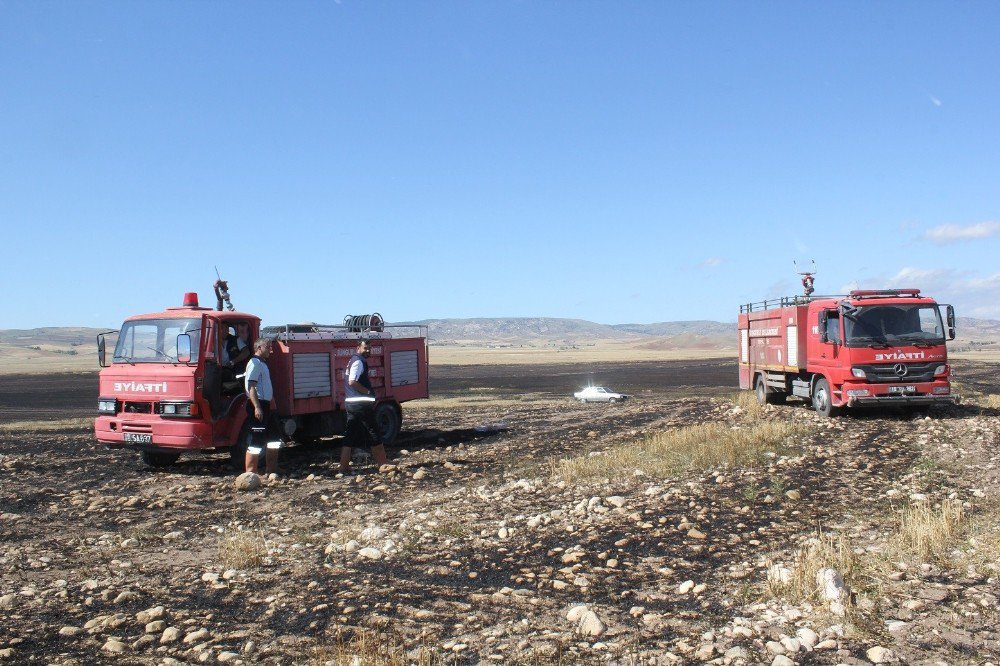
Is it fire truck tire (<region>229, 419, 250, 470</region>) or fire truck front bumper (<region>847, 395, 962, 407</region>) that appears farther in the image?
fire truck front bumper (<region>847, 395, 962, 407</region>)

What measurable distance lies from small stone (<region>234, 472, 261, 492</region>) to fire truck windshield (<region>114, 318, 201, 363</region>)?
2118 millimetres

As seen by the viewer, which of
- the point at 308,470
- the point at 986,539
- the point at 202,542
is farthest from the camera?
the point at 308,470

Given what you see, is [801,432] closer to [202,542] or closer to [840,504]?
[840,504]

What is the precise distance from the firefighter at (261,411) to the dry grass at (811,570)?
777cm

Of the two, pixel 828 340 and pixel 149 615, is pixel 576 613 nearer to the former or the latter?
pixel 149 615

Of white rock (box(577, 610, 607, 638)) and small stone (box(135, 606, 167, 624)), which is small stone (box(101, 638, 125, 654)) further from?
white rock (box(577, 610, 607, 638))

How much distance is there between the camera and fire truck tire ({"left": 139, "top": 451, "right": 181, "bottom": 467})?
13031 millimetres

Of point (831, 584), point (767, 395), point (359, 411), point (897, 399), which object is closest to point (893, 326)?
point (897, 399)

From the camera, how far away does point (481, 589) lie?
20.5 ft

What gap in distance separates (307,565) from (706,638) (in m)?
3.62

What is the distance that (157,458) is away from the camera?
1309cm

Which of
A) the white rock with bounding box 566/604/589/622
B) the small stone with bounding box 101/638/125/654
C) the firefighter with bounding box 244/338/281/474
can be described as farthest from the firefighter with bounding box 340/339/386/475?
the white rock with bounding box 566/604/589/622

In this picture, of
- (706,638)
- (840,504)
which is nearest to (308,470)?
(840,504)

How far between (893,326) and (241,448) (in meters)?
13.5
